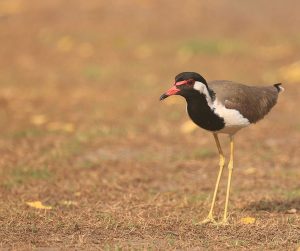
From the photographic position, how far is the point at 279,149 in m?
10.7

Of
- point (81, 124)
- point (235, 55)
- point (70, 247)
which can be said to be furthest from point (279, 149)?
point (235, 55)

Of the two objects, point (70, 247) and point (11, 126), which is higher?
point (11, 126)

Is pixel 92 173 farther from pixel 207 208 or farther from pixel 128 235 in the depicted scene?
pixel 128 235

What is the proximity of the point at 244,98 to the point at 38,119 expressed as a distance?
6060 millimetres

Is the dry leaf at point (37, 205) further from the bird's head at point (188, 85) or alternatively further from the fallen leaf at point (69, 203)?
the bird's head at point (188, 85)

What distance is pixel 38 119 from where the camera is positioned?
12602 mm

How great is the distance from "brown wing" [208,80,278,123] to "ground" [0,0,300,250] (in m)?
1.04

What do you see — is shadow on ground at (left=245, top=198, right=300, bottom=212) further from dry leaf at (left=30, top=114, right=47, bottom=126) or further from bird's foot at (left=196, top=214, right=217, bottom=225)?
dry leaf at (left=30, top=114, right=47, bottom=126)

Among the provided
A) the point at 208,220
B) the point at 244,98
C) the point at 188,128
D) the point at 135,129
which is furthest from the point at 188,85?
the point at 135,129

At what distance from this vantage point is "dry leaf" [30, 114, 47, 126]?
12444 millimetres

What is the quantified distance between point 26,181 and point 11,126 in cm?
338

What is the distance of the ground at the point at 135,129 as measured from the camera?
670cm

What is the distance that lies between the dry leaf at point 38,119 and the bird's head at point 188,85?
237 inches

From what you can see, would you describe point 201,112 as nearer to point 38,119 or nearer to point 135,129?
point 135,129
